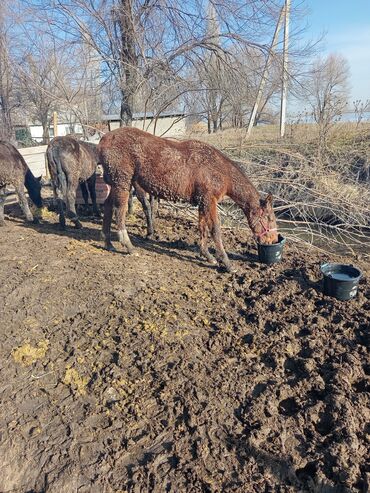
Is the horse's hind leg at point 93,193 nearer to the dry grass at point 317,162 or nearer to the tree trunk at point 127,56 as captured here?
the tree trunk at point 127,56

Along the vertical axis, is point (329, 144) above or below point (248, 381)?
above

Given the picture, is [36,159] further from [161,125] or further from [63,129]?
[63,129]

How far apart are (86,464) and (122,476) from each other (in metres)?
0.31

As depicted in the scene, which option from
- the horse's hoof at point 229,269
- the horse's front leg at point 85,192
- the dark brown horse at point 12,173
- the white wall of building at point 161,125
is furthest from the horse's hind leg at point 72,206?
the horse's hoof at point 229,269

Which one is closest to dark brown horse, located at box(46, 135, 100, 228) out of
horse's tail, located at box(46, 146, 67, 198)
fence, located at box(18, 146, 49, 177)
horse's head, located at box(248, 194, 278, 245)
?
horse's tail, located at box(46, 146, 67, 198)

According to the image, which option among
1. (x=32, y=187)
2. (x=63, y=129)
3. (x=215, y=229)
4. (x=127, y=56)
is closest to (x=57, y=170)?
(x=32, y=187)

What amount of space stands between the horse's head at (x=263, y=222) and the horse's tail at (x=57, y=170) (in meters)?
4.05

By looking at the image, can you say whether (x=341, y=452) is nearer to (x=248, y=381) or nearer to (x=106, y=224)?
(x=248, y=381)

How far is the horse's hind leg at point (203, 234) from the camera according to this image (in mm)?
5727

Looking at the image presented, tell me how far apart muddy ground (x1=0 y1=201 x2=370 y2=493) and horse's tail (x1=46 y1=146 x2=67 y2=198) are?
7.49 ft

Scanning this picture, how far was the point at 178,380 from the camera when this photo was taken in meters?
3.34

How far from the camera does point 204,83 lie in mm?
9516

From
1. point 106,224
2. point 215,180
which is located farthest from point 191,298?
point 106,224

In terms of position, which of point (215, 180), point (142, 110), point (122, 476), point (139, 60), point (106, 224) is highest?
point (139, 60)
